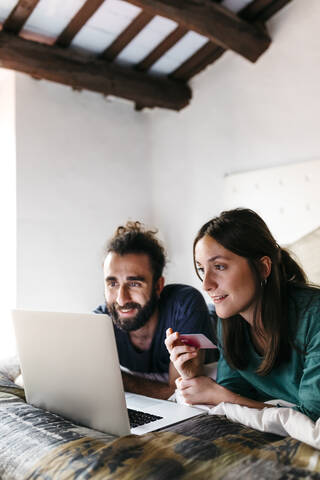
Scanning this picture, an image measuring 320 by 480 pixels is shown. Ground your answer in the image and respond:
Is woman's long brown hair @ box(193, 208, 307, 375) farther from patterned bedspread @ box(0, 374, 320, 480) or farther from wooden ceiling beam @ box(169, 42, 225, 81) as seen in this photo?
wooden ceiling beam @ box(169, 42, 225, 81)

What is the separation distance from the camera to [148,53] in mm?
3512

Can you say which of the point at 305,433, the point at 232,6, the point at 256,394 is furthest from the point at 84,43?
the point at 305,433

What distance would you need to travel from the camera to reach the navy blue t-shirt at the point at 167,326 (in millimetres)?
1748

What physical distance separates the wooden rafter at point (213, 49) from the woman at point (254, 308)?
7.72ft

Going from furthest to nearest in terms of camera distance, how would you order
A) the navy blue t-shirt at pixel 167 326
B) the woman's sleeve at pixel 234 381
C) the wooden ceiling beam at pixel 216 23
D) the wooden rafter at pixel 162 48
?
the wooden rafter at pixel 162 48, the wooden ceiling beam at pixel 216 23, the navy blue t-shirt at pixel 167 326, the woman's sleeve at pixel 234 381

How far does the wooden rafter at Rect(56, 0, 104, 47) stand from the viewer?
9.43ft

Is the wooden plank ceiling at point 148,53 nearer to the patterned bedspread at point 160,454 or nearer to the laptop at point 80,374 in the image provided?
the laptop at point 80,374

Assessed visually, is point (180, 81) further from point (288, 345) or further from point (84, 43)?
point (288, 345)

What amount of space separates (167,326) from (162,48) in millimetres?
2377

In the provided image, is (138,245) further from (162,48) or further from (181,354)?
(162,48)

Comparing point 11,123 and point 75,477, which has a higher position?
point 11,123

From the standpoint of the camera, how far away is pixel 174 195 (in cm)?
393

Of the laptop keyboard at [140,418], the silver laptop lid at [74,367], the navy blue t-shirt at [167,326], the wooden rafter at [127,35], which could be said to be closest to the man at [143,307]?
the navy blue t-shirt at [167,326]

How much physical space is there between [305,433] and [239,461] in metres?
0.18
